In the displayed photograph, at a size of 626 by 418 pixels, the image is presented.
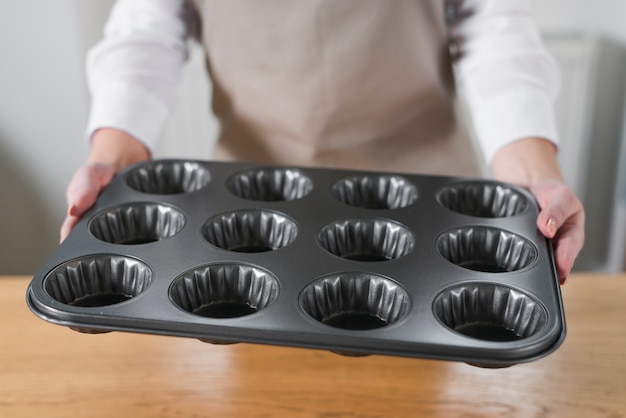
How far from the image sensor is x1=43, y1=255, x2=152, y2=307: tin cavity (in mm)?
846

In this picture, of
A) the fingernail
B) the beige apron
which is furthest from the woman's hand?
the beige apron

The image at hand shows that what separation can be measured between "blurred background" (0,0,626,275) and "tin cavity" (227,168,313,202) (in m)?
1.03

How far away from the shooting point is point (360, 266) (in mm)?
841

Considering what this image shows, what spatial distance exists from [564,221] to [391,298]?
263 mm

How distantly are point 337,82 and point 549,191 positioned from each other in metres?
0.43

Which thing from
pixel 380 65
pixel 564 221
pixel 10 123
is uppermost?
pixel 380 65

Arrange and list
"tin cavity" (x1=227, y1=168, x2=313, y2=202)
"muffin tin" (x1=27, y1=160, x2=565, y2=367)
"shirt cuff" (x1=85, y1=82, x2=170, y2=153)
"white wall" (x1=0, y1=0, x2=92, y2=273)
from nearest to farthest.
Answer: "muffin tin" (x1=27, y1=160, x2=565, y2=367)
"tin cavity" (x1=227, y1=168, x2=313, y2=202)
"shirt cuff" (x1=85, y1=82, x2=170, y2=153)
"white wall" (x1=0, y1=0, x2=92, y2=273)

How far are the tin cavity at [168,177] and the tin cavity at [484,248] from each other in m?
0.37

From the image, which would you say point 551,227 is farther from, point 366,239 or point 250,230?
point 250,230

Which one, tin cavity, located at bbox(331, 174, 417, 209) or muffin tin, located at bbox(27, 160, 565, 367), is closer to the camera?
muffin tin, located at bbox(27, 160, 565, 367)

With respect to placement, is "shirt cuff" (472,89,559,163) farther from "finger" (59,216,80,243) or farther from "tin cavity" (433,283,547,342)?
"finger" (59,216,80,243)

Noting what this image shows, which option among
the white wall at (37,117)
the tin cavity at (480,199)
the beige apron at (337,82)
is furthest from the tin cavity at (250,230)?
the white wall at (37,117)

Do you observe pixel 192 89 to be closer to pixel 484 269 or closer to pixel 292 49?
pixel 292 49

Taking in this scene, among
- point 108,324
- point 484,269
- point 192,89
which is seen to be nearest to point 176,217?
point 108,324
